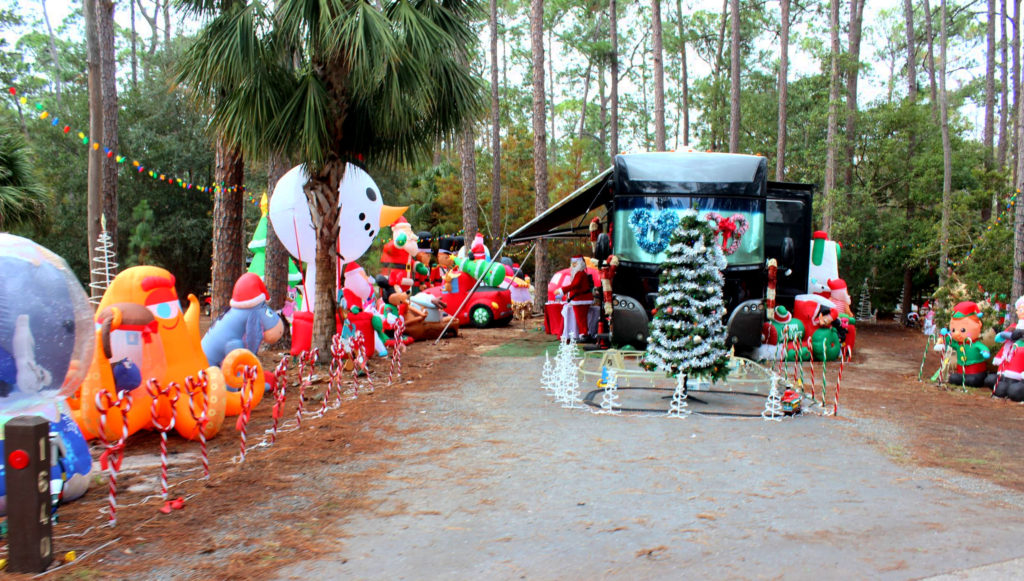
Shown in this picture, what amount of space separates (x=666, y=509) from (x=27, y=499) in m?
3.84

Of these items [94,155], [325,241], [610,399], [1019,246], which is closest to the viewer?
[610,399]

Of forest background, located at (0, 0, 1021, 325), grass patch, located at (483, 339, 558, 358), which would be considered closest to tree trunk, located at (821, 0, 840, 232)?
forest background, located at (0, 0, 1021, 325)

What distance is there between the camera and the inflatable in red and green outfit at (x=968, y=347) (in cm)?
1065

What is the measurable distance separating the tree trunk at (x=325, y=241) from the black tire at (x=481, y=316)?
795 cm

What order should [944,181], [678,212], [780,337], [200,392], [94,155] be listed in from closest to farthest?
1. [200,392]
2. [678,212]
3. [780,337]
4. [94,155]
5. [944,181]

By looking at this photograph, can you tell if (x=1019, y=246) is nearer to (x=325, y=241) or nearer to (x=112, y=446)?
(x=325, y=241)

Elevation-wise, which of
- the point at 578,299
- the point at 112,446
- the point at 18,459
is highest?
the point at 578,299

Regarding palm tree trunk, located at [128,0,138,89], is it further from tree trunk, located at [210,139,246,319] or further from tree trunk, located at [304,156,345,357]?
tree trunk, located at [304,156,345,357]

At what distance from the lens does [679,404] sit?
26.8 feet

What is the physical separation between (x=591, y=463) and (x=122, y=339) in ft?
14.5

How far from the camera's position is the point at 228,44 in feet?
31.4

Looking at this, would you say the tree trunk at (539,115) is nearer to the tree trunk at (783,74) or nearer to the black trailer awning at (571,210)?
the black trailer awning at (571,210)

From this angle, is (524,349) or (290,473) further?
(524,349)

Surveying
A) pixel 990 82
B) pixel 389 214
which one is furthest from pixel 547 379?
pixel 990 82
